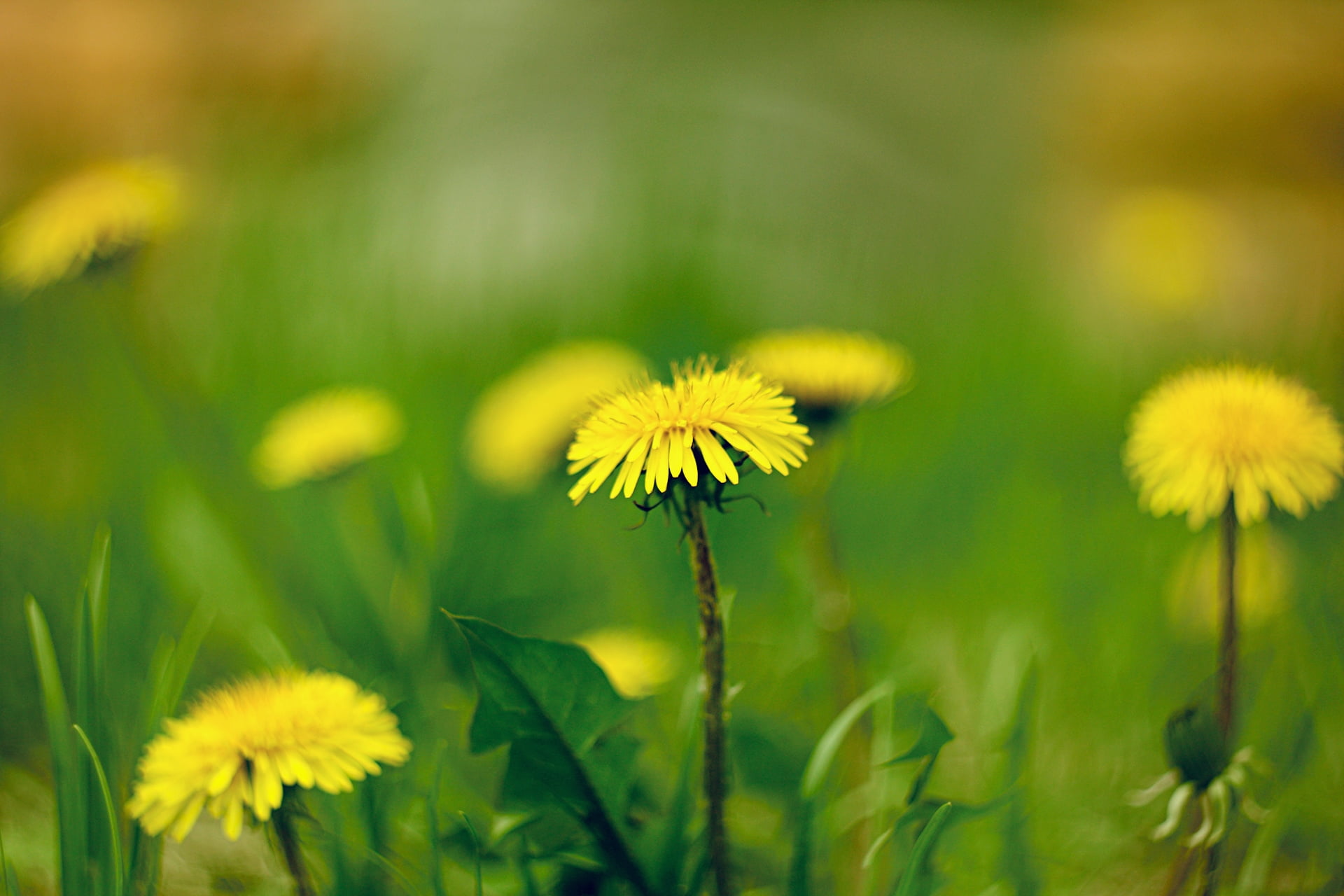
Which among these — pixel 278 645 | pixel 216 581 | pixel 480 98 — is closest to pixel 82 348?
pixel 216 581

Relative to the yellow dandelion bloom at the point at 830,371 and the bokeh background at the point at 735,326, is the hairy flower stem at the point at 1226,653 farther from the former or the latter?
the yellow dandelion bloom at the point at 830,371

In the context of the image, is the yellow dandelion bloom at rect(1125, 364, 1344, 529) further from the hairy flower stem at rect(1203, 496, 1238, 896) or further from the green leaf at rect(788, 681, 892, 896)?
the green leaf at rect(788, 681, 892, 896)

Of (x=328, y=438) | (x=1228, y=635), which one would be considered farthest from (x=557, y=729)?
(x=328, y=438)

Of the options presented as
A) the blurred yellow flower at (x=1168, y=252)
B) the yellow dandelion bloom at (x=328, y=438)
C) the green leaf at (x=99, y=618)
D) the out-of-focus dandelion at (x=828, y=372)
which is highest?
the blurred yellow flower at (x=1168, y=252)

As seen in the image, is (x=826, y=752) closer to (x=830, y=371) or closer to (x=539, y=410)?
(x=830, y=371)

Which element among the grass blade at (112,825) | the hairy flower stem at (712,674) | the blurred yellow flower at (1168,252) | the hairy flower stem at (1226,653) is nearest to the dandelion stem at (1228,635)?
the hairy flower stem at (1226,653)

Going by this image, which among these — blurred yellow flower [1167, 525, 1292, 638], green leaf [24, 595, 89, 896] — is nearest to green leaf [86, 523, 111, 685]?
green leaf [24, 595, 89, 896]
